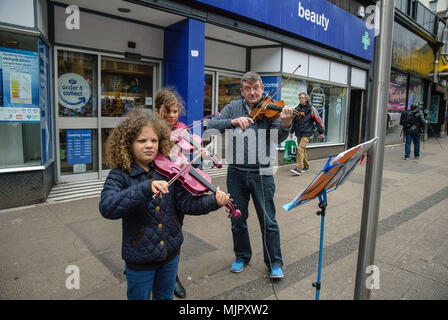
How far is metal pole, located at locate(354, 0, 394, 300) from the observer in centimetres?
192

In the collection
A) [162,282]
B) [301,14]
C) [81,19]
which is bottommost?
[162,282]

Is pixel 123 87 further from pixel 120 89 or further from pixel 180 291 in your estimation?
pixel 180 291

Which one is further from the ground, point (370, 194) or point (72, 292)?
point (370, 194)

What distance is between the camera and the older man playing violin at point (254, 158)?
9.60ft

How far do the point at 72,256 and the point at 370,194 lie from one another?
10.0ft

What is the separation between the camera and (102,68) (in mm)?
6379

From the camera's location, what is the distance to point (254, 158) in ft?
9.63

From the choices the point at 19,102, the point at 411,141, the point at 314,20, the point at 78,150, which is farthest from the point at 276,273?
the point at 411,141

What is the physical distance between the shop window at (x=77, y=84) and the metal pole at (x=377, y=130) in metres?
5.56

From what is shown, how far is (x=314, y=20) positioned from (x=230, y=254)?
7.87m

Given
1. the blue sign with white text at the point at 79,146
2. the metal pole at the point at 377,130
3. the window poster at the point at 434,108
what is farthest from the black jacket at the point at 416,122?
the window poster at the point at 434,108

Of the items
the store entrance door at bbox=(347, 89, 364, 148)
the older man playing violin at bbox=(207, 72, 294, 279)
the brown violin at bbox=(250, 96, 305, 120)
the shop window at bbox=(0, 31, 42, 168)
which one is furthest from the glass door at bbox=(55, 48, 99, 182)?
the store entrance door at bbox=(347, 89, 364, 148)

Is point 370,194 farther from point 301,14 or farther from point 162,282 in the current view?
point 301,14
